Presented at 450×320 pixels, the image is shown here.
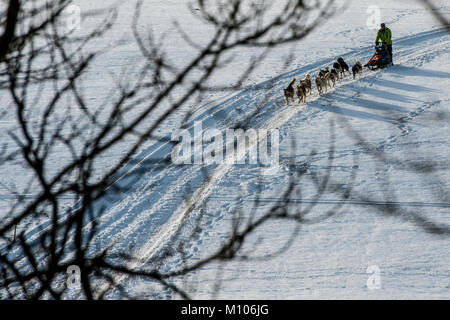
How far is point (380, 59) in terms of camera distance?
14945mm

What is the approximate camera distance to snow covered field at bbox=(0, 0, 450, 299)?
23.0 feet

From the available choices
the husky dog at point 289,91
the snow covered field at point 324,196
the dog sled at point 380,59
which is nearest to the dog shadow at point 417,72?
the snow covered field at point 324,196

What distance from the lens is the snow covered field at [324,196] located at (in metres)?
7.02

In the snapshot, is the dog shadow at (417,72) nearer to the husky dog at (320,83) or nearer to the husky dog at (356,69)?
the husky dog at (356,69)

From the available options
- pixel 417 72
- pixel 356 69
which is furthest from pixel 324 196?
pixel 417 72

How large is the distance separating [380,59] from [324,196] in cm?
726

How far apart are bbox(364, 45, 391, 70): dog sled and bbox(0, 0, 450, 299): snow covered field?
0.28m

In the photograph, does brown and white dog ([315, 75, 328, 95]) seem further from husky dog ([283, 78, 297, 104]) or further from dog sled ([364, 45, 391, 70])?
dog sled ([364, 45, 391, 70])

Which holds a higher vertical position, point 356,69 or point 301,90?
→ point 356,69

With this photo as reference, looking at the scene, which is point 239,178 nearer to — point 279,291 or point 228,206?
point 228,206

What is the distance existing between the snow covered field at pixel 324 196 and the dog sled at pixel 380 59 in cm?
28

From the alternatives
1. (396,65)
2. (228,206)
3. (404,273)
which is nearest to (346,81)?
(396,65)

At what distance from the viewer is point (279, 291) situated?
22.9 feet

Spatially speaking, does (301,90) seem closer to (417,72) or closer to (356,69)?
(356,69)
